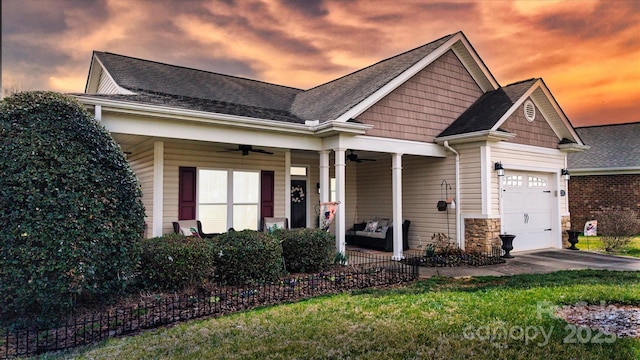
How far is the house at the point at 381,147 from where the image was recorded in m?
9.15

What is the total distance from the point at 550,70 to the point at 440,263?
28.6 ft

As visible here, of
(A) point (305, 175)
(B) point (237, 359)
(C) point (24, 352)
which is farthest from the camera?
(A) point (305, 175)

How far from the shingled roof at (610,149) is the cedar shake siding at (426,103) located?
8675 millimetres

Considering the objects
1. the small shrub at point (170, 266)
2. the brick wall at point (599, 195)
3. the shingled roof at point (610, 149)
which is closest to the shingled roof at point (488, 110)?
the small shrub at point (170, 266)

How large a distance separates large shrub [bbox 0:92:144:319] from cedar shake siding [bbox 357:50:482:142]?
6005 mm


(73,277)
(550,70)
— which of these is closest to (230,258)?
(73,277)

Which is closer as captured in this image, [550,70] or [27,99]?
[27,99]

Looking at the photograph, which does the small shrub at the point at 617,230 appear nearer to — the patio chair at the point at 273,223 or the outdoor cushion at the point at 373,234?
the outdoor cushion at the point at 373,234

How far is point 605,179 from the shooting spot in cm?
1666

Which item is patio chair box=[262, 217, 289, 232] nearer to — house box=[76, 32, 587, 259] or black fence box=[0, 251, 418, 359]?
house box=[76, 32, 587, 259]

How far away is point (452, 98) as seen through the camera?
11.5m

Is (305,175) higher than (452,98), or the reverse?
(452,98)

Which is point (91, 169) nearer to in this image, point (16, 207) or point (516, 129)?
point (16, 207)

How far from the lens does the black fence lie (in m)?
4.27
